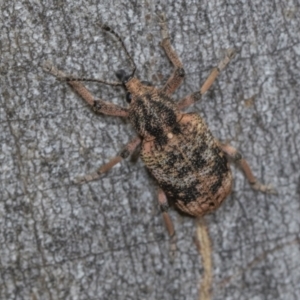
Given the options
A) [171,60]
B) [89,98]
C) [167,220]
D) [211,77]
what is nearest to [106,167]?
[89,98]

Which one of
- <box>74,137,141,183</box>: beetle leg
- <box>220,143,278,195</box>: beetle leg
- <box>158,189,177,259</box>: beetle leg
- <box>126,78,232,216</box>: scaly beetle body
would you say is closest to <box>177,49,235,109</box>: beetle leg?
<box>126,78,232,216</box>: scaly beetle body

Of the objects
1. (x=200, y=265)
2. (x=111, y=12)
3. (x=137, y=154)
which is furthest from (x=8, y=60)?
(x=200, y=265)

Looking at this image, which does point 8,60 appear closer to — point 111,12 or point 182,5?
point 111,12

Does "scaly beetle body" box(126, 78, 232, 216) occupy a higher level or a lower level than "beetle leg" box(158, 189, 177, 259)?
higher

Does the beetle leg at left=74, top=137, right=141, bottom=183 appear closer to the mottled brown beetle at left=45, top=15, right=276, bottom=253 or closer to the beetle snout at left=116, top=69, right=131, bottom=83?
the mottled brown beetle at left=45, top=15, right=276, bottom=253

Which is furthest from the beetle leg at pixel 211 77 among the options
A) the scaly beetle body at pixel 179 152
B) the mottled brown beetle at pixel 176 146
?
the scaly beetle body at pixel 179 152

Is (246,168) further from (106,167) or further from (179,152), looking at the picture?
(106,167)

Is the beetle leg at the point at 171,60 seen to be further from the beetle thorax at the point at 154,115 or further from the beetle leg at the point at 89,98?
the beetle leg at the point at 89,98
